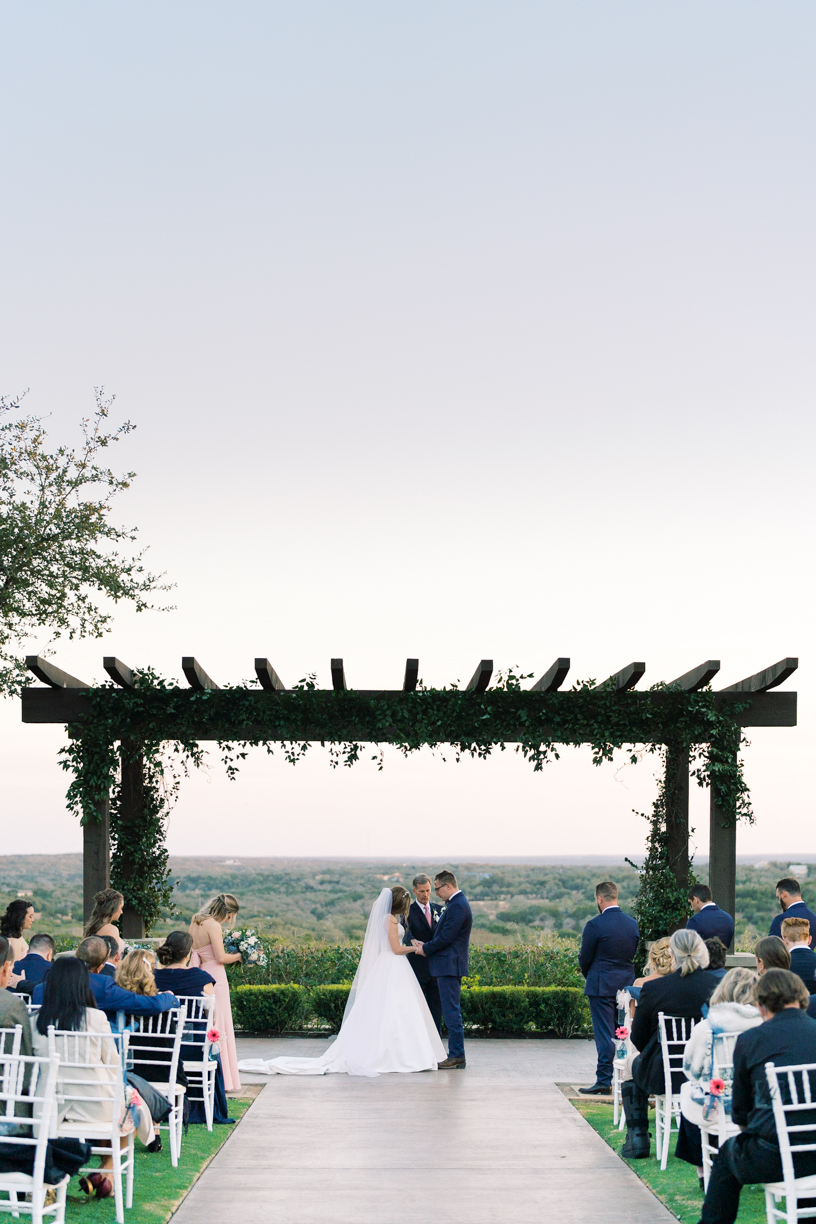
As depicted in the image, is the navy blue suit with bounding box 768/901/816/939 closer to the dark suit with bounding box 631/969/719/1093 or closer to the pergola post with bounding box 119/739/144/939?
the dark suit with bounding box 631/969/719/1093

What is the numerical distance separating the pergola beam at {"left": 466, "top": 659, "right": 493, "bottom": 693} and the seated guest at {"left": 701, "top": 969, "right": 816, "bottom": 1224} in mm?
5934

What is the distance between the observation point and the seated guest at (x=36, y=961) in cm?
726

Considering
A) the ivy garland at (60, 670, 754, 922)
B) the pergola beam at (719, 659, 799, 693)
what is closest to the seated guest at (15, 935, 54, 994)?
the ivy garland at (60, 670, 754, 922)

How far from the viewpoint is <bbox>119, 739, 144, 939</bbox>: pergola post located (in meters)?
11.2

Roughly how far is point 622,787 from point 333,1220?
6.45 m

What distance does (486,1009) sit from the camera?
12.2 meters

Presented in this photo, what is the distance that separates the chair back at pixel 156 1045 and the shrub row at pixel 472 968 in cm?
579

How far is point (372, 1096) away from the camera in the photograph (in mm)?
8836

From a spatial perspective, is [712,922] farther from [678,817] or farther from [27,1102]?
[27,1102]

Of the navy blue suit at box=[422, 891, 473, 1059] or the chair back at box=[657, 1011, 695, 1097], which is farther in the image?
the navy blue suit at box=[422, 891, 473, 1059]

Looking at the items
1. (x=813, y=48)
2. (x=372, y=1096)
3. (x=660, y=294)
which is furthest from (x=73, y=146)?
(x=372, y=1096)

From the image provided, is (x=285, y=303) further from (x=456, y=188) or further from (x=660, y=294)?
(x=660, y=294)

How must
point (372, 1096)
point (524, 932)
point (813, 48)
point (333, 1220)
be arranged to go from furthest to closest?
point (524, 932), point (813, 48), point (372, 1096), point (333, 1220)

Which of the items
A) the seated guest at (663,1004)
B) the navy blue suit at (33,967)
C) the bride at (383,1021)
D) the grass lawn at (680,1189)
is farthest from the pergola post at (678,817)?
the navy blue suit at (33,967)
